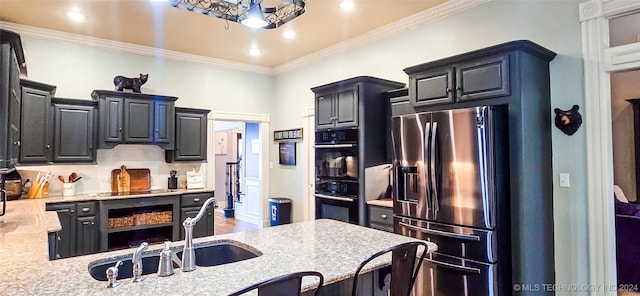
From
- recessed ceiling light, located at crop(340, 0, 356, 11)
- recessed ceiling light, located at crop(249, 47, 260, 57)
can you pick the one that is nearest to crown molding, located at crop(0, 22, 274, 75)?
recessed ceiling light, located at crop(249, 47, 260, 57)

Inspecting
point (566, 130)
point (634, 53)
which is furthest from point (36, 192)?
point (634, 53)

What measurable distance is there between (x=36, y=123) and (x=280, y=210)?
11.3 ft

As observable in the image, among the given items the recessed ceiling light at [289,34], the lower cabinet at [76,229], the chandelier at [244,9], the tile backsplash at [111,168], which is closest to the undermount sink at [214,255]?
the chandelier at [244,9]

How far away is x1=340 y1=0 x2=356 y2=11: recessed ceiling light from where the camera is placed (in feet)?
12.0

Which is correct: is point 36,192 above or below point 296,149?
below

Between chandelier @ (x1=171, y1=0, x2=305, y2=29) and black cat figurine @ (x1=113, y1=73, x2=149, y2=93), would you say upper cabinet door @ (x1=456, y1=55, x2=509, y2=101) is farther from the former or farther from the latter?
black cat figurine @ (x1=113, y1=73, x2=149, y2=93)

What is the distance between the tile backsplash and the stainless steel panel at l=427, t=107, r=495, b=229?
3.85 m

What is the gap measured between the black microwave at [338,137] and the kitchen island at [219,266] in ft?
5.30

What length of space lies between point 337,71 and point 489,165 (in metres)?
3.02

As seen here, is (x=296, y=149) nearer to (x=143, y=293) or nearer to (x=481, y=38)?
(x=481, y=38)

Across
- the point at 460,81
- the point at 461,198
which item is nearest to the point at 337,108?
the point at 460,81

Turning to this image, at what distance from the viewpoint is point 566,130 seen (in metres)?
2.89

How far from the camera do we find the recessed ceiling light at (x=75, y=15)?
3.85 meters

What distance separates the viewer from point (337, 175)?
167 inches
